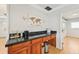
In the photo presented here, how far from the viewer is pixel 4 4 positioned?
1.43 m

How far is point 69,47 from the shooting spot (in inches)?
61.3

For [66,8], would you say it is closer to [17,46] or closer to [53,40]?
[53,40]

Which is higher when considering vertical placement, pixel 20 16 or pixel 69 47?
pixel 20 16

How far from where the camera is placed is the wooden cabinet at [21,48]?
138 cm

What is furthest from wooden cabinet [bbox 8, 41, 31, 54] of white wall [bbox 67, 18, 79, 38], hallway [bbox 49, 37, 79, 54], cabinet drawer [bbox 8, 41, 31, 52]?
white wall [bbox 67, 18, 79, 38]

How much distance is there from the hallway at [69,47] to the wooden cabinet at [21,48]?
0.35 metres

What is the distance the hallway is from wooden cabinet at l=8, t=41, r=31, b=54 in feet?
1.15

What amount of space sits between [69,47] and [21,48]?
736 millimetres

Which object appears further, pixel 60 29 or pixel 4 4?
pixel 60 29

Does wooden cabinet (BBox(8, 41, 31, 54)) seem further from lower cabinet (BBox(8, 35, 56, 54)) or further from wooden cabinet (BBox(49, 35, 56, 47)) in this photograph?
wooden cabinet (BBox(49, 35, 56, 47))

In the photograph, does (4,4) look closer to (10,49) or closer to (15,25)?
(15,25)

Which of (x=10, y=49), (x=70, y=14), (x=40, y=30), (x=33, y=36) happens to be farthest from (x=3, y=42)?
(x=70, y=14)

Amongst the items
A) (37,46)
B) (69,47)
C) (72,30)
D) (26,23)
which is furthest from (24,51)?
(72,30)

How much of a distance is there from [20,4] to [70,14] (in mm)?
779
